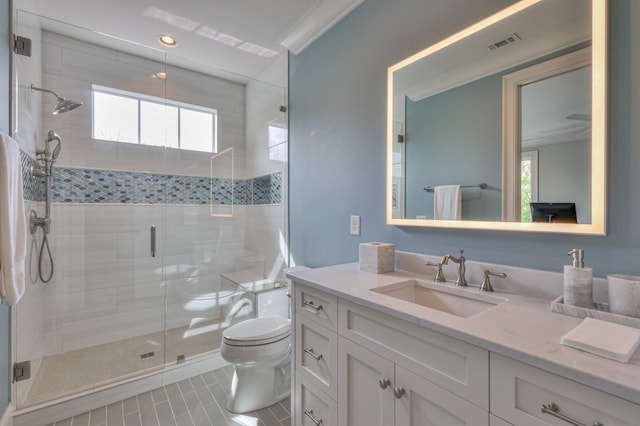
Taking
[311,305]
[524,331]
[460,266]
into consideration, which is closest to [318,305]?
[311,305]

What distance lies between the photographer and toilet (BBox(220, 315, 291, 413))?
168 centimetres

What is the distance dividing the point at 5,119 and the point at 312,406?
2.14 meters

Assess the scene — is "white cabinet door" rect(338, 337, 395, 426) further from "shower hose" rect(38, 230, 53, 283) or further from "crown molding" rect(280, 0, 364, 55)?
"shower hose" rect(38, 230, 53, 283)

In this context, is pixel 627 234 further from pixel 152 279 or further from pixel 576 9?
pixel 152 279

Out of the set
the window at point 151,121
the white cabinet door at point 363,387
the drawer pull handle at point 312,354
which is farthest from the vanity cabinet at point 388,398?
the window at point 151,121

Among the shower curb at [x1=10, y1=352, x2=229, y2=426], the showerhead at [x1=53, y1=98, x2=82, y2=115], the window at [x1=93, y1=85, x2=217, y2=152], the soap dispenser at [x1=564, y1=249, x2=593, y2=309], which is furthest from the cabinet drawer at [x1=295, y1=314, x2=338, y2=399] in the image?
the showerhead at [x1=53, y1=98, x2=82, y2=115]

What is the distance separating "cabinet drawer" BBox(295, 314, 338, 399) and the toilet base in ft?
1.97

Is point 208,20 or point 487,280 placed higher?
point 208,20

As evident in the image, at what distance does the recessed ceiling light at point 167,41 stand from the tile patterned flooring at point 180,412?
2.68 m

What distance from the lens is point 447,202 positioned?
4.49ft

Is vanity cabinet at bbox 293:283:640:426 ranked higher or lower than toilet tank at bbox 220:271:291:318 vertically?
higher

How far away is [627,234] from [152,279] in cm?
306

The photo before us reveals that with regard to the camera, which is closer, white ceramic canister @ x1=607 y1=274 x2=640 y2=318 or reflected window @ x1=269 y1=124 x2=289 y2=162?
white ceramic canister @ x1=607 y1=274 x2=640 y2=318

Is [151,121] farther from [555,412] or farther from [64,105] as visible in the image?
[555,412]
